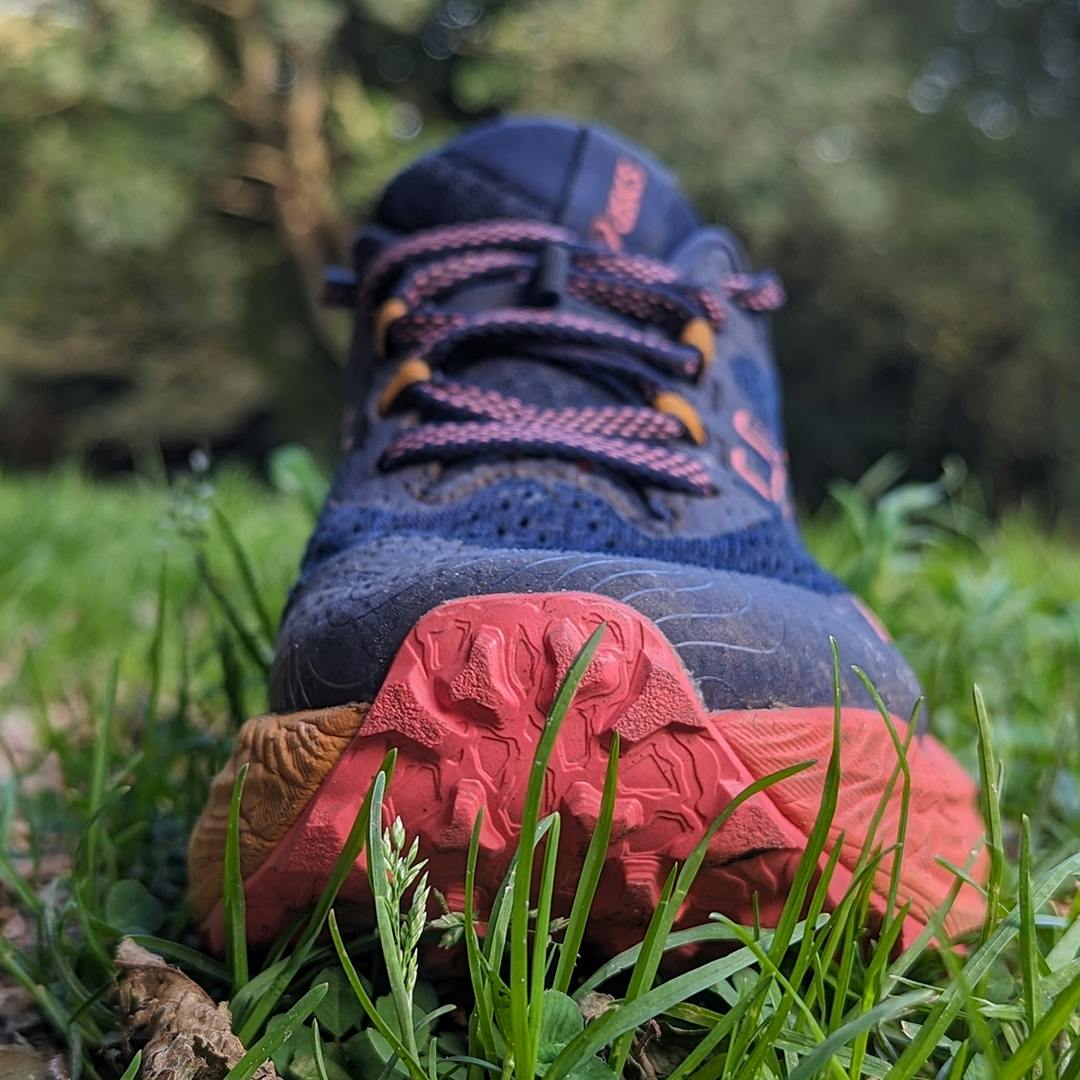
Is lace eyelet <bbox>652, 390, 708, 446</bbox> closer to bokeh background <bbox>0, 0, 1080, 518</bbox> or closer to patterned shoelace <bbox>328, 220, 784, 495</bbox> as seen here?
patterned shoelace <bbox>328, 220, 784, 495</bbox>

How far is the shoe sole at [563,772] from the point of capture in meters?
0.53

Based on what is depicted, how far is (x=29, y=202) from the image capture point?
7.04 meters

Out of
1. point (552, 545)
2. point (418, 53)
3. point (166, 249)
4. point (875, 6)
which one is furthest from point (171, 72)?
point (552, 545)

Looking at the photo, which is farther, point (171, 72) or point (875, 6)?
point (875, 6)

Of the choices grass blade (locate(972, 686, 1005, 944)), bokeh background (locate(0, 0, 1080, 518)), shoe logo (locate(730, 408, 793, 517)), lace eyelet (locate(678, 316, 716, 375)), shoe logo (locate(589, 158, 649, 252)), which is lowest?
bokeh background (locate(0, 0, 1080, 518))

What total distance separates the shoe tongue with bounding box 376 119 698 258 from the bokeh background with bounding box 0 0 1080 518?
5490 millimetres

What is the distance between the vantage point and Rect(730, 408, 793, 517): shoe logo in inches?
38.0

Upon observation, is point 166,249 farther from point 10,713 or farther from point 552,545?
point 552,545

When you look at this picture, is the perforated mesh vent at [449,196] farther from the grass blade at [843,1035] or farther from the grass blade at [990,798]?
the grass blade at [843,1035]

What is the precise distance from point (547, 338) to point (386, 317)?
0.58ft

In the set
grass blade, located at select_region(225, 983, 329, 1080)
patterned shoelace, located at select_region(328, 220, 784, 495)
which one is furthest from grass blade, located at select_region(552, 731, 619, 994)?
patterned shoelace, located at select_region(328, 220, 784, 495)

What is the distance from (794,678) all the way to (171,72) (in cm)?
629

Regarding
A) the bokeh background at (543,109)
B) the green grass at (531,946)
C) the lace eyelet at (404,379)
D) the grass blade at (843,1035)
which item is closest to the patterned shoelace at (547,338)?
the lace eyelet at (404,379)

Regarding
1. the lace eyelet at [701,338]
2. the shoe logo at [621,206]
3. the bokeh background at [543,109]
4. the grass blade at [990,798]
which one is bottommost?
the bokeh background at [543,109]
